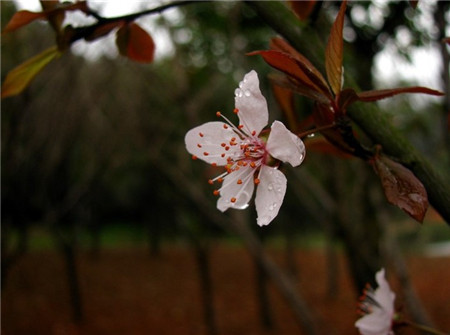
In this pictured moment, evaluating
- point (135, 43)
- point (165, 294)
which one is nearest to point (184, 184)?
point (135, 43)

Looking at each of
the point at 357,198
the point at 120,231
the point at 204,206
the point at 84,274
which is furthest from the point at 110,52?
the point at 120,231

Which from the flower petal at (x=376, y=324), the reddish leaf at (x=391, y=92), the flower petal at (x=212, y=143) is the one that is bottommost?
the flower petal at (x=376, y=324)

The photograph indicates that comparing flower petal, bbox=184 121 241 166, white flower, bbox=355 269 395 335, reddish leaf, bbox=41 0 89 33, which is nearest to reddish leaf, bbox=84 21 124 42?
reddish leaf, bbox=41 0 89 33

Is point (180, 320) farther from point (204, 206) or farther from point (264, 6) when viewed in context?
point (264, 6)

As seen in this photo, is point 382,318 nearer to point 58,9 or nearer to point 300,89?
point 300,89

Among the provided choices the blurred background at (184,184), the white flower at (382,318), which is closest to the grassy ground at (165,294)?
the blurred background at (184,184)

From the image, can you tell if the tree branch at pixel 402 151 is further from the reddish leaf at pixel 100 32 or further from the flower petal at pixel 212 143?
the reddish leaf at pixel 100 32

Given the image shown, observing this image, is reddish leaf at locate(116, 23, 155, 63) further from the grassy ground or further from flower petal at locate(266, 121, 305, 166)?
the grassy ground
